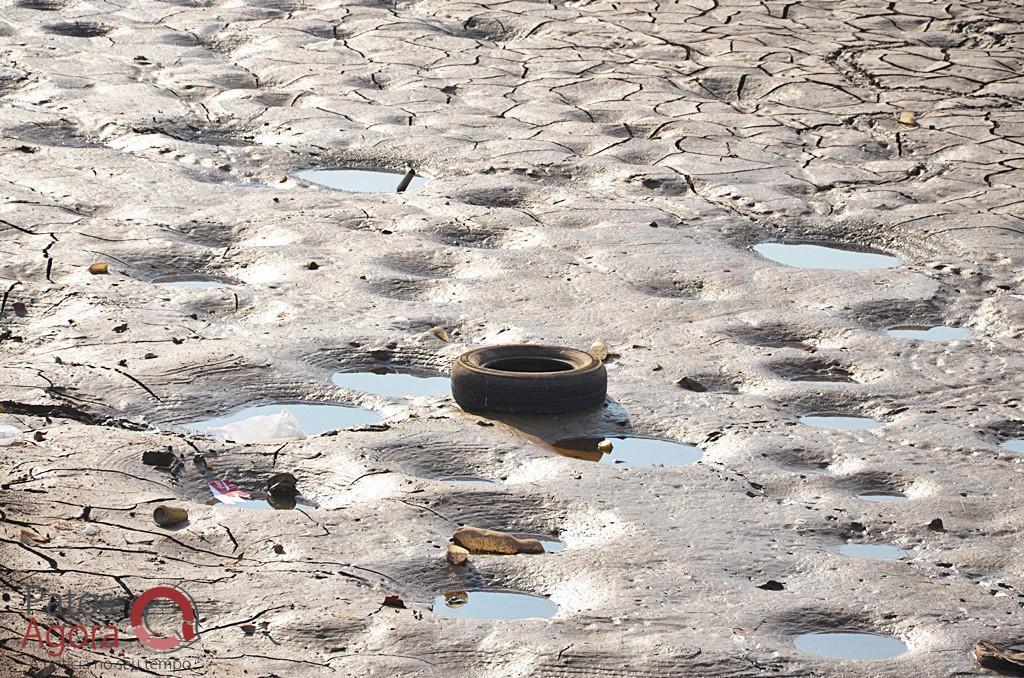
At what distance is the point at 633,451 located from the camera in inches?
→ 130

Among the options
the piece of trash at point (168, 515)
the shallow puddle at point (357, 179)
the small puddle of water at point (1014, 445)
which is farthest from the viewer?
the shallow puddle at point (357, 179)

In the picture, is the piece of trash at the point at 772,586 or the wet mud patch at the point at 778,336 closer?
the piece of trash at the point at 772,586

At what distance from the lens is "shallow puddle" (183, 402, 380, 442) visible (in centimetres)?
323

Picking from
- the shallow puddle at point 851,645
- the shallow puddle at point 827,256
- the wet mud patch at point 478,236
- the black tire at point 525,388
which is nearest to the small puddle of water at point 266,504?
the black tire at point 525,388

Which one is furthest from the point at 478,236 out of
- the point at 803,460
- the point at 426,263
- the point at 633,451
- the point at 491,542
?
the point at 491,542

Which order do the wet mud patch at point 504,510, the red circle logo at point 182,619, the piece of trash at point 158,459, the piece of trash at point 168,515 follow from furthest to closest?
the piece of trash at point 158,459, the wet mud patch at point 504,510, the piece of trash at point 168,515, the red circle logo at point 182,619

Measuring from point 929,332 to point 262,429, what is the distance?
6.29 feet

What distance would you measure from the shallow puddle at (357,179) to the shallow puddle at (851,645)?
3.00 meters

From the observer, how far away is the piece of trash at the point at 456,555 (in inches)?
106

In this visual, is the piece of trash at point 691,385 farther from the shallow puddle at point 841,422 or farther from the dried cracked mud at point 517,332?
the shallow puddle at point 841,422

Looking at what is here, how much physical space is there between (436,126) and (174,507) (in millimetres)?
3388

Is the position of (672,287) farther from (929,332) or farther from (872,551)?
(872,551)

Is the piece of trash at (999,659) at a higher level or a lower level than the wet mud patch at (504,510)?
higher

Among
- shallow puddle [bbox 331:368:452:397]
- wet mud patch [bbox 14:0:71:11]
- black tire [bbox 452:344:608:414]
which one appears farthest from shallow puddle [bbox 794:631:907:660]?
wet mud patch [bbox 14:0:71:11]
